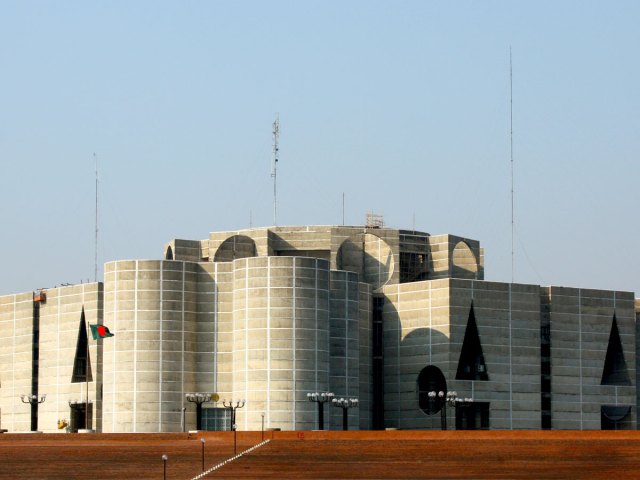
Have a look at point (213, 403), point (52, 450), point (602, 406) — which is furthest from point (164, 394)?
point (602, 406)

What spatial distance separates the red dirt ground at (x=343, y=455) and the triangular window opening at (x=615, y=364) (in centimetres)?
3172

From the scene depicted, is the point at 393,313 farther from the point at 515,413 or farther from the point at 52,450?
the point at 52,450

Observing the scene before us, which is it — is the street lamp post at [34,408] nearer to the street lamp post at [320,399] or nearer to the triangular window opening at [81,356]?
the triangular window opening at [81,356]

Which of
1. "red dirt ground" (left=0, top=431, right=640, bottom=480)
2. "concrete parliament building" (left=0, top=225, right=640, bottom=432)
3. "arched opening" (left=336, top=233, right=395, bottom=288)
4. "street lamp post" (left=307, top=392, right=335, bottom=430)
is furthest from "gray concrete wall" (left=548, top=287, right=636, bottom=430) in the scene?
"red dirt ground" (left=0, top=431, right=640, bottom=480)

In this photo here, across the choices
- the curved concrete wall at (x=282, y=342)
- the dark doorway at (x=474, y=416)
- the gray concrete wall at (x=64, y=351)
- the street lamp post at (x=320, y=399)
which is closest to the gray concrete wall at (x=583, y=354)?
the dark doorway at (x=474, y=416)

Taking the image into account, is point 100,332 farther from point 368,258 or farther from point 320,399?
point 368,258

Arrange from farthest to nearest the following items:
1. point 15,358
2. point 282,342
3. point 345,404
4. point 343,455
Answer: point 15,358 → point 282,342 → point 345,404 → point 343,455

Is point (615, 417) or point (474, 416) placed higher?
point (474, 416)

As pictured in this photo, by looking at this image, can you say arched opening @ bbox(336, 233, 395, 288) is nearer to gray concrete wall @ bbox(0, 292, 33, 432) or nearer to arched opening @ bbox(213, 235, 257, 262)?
arched opening @ bbox(213, 235, 257, 262)

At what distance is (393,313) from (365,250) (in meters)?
7.94

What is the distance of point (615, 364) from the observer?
138 m

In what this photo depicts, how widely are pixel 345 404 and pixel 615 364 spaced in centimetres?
2908

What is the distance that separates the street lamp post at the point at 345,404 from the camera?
120 meters

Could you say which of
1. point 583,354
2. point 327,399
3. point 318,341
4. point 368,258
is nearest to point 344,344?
point 318,341
